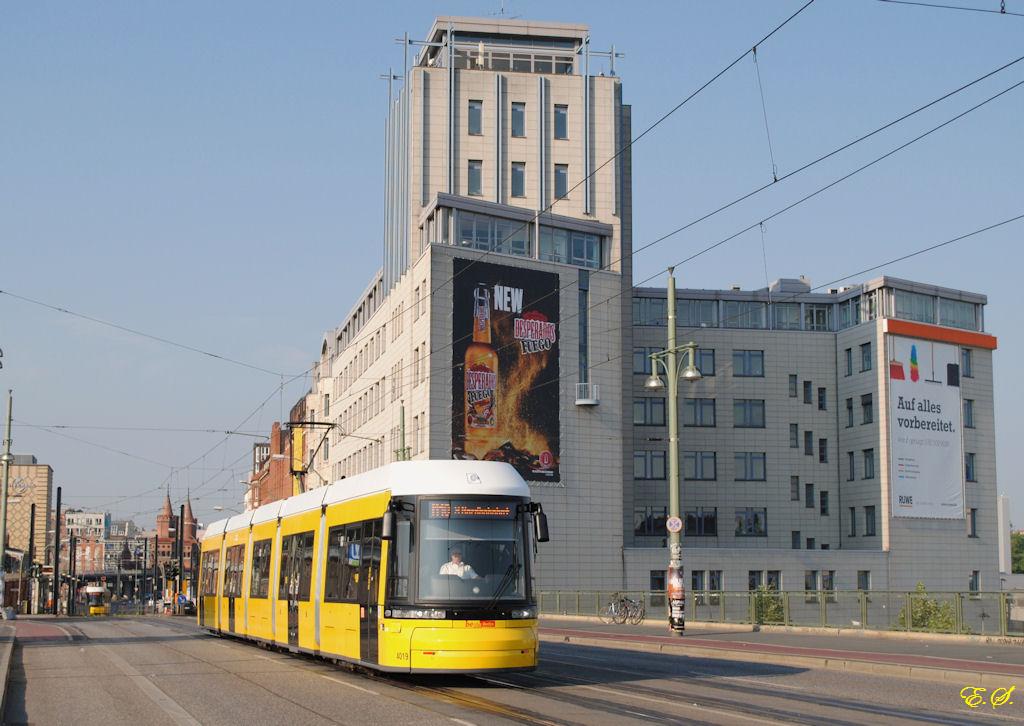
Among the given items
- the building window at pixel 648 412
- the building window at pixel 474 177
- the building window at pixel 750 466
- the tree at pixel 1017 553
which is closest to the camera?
the building window at pixel 474 177

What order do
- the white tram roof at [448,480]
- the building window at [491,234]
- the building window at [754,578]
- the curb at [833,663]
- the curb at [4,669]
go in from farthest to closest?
the building window at [754,578], the building window at [491,234], the curb at [833,663], the white tram roof at [448,480], the curb at [4,669]

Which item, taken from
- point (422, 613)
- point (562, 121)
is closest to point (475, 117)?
point (562, 121)

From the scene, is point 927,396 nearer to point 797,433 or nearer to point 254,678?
point 797,433

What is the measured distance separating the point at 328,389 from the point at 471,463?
280 ft

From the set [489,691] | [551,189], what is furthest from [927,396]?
[489,691]

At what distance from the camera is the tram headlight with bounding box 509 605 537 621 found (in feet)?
56.9

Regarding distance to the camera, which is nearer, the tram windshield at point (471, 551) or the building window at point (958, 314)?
the tram windshield at point (471, 551)

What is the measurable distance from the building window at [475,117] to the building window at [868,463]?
30712 millimetres

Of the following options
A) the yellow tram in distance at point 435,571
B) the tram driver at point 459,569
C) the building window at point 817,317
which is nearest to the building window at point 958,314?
the building window at point 817,317

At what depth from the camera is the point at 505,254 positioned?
67.9 m

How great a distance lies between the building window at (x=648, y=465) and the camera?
7875cm

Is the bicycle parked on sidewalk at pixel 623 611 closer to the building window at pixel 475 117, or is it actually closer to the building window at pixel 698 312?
the building window at pixel 475 117

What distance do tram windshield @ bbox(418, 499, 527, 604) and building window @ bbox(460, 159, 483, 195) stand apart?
5664 centimetres

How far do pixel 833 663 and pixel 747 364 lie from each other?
59.6 meters
